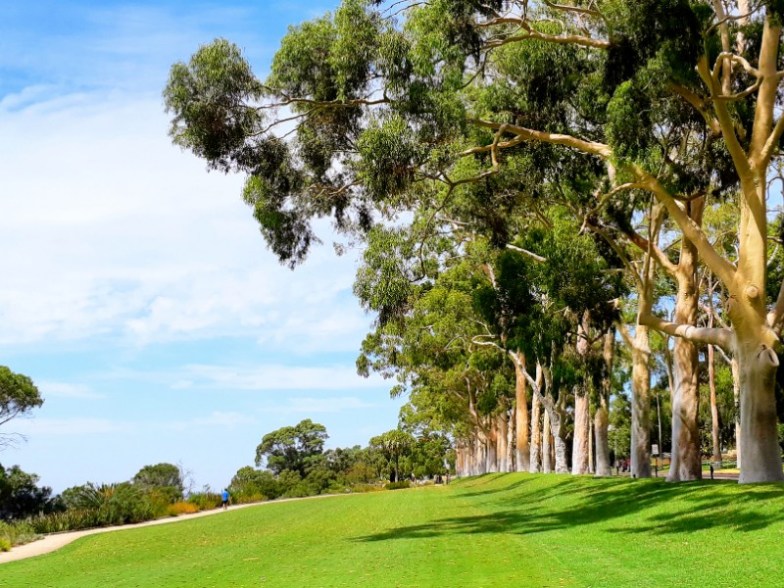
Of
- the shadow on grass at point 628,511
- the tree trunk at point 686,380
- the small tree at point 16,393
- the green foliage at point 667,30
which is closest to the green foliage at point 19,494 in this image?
the small tree at point 16,393

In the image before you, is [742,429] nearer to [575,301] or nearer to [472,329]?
[575,301]

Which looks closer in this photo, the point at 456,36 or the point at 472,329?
the point at 456,36

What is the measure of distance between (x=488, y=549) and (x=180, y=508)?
2705 centimetres

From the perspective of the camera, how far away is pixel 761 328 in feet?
62.3

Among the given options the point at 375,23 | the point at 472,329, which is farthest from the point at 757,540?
the point at 472,329

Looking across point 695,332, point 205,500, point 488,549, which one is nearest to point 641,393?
point 695,332

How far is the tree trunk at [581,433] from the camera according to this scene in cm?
3584

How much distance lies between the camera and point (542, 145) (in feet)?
73.9

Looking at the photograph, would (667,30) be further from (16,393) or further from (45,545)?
(16,393)

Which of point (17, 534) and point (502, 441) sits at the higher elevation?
point (502, 441)

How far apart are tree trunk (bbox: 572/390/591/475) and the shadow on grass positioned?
3.44m

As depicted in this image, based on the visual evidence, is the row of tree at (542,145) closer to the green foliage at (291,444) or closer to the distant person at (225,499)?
the distant person at (225,499)

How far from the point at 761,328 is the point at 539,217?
366 inches

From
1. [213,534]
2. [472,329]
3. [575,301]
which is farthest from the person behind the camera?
[472,329]
